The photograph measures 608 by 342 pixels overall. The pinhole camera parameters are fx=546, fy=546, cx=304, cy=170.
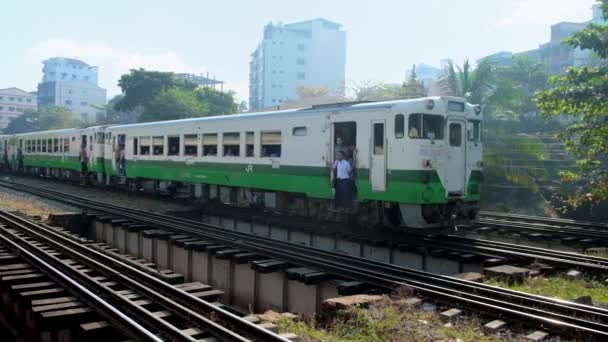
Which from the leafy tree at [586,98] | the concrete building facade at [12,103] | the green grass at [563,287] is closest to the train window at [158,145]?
the leafy tree at [586,98]

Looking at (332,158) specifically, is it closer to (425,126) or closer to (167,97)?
(425,126)

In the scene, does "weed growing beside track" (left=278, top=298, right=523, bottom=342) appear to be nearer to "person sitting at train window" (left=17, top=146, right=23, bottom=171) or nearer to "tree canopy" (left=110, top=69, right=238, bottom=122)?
"person sitting at train window" (left=17, top=146, right=23, bottom=171)

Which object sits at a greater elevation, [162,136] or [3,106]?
[3,106]

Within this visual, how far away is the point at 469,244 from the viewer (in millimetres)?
11297

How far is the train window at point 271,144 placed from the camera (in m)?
14.9

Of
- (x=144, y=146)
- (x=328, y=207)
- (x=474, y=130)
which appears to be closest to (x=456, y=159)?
(x=474, y=130)

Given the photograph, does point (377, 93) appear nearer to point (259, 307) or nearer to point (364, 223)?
point (364, 223)

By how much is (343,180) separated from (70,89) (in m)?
120

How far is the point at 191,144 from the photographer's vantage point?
18797mm

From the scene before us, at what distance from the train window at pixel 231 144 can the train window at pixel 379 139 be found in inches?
216

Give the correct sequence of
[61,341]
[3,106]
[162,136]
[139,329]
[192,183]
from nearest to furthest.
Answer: [139,329]
[61,341]
[192,183]
[162,136]
[3,106]

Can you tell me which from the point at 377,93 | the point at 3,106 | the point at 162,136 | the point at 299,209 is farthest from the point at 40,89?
the point at 299,209

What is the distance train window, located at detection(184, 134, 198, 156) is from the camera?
1855 cm

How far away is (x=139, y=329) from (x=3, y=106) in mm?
129252
